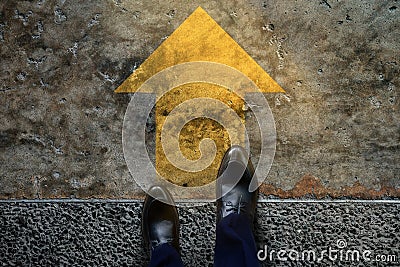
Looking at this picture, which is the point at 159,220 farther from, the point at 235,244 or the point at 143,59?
the point at 143,59

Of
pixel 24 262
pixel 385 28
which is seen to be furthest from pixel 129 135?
pixel 385 28

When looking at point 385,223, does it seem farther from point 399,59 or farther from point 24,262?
point 24,262

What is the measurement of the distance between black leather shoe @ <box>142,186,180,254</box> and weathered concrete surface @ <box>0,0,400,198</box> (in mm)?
131

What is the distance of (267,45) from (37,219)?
1406mm

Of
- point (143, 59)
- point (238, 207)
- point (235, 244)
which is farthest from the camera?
point (143, 59)

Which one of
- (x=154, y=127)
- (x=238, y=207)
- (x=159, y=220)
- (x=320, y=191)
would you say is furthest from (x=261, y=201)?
(x=154, y=127)

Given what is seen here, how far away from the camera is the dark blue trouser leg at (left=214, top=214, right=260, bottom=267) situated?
196cm

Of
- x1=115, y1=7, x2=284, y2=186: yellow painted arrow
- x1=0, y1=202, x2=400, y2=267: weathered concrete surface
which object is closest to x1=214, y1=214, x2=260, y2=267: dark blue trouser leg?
x1=0, y1=202, x2=400, y2=267: weathered concrete surface

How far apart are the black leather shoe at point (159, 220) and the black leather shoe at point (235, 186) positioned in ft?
0.73

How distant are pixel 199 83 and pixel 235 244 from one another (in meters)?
0.79

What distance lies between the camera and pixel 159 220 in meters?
2.19

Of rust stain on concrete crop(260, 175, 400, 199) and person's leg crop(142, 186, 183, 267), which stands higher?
rust stain on concrete crop(260, 175, 400, 199)

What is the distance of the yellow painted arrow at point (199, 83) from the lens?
2260mm

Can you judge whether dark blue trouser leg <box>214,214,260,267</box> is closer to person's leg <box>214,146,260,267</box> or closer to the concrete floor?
person's leg <box>214,146,260,267</box>
